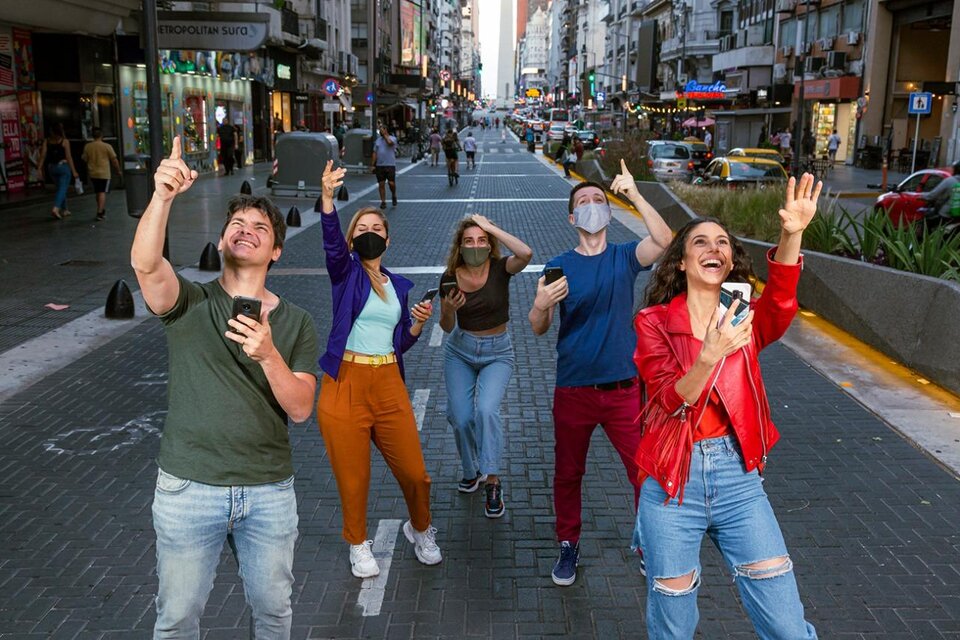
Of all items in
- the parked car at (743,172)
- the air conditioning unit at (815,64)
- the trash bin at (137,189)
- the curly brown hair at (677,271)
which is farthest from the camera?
the air conditioning unit at (815,64)

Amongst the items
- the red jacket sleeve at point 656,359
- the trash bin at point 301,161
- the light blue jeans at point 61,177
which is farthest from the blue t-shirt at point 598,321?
the trash bin at point 301,161

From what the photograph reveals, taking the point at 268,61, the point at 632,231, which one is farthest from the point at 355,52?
the point at 632,231

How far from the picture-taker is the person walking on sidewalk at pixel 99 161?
1914 centimetres

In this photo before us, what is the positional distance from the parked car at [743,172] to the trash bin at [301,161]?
10.1 m

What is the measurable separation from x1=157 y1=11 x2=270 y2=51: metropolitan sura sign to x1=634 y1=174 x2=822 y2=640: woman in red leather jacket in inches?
522

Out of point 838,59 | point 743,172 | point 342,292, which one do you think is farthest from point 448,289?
point 838,59

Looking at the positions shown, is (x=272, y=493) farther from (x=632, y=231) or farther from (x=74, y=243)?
(x=632, y=231)

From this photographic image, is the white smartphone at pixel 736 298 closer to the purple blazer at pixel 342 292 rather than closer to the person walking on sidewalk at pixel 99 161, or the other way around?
the purple blazer at pixel 342 292

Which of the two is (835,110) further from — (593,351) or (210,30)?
(593,351)

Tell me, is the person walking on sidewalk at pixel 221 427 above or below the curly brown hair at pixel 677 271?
below

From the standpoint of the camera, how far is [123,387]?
8.27 metres

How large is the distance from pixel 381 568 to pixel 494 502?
3.09 ft

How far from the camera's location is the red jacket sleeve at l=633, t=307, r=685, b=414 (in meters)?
3.39

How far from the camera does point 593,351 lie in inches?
183
